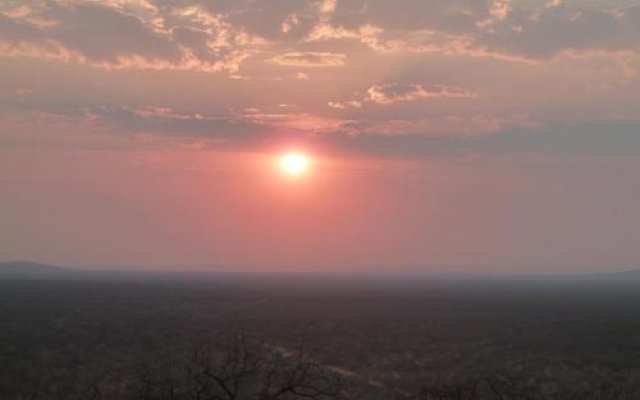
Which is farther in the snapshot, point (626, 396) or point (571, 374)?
point (571, 374)

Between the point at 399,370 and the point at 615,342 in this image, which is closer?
the point at 399,370

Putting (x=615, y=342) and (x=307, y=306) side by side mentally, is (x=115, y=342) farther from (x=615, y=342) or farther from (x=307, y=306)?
(x=307, y=306)

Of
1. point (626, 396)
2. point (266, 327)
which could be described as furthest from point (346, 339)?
point (626, 396)

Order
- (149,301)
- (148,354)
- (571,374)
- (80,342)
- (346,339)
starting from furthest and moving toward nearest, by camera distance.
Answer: (149,301) → (346,339) → (80,342) → (148,354) → (571,374)

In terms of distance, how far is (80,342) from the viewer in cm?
5112

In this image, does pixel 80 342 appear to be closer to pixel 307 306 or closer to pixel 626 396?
pixel 626 396

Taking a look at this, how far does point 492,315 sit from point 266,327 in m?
32.4

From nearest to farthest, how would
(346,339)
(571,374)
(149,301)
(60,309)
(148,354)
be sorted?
1. (571,374)
2. (148,354)
3. (346,339)
4. (60,309)
5. (149,301)

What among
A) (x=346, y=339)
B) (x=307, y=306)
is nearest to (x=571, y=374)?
(x=346, y=339)

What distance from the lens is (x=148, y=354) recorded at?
148 ft

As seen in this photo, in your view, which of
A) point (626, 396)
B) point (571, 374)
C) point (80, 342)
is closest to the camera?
point (626, 396)

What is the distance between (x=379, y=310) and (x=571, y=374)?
5171cm

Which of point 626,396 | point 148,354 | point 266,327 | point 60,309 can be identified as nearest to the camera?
point 626,396

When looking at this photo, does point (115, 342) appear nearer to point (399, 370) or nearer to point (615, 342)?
point (399, 370)
